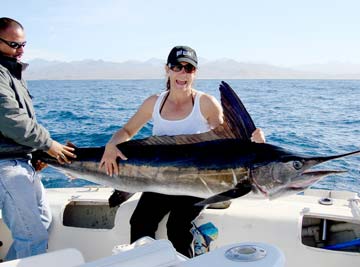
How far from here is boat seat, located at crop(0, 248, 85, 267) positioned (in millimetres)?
1856

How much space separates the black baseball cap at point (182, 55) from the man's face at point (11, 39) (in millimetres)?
984

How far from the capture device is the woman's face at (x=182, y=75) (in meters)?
3.04

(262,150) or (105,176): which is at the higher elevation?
(262,150)

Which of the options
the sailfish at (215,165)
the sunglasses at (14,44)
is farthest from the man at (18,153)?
the sailfish at (215,165)

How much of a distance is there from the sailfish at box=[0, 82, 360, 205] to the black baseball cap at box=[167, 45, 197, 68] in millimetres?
410

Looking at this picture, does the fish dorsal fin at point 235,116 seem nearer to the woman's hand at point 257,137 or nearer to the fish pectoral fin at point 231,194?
the woman's hand at point 257,137

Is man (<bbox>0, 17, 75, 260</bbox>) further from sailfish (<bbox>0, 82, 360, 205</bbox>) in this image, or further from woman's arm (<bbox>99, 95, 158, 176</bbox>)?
woman's arm (<bbox>99, 95, 158, 176</bbox>)

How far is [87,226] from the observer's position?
127 inches

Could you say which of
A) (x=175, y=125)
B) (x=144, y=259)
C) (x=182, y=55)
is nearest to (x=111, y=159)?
(x=175, y=125)

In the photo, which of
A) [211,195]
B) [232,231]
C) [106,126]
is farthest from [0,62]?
[106,126]

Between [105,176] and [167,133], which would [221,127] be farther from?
[105,176]

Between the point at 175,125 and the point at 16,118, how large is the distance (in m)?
1.02

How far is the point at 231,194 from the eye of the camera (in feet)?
8.38

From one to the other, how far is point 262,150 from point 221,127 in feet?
0.98
